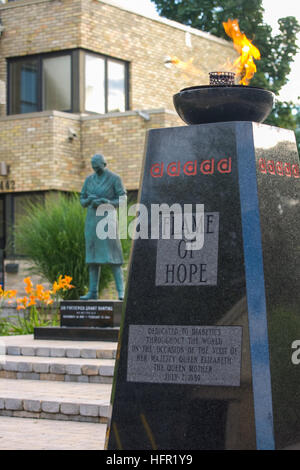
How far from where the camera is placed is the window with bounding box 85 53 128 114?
23.8 meters

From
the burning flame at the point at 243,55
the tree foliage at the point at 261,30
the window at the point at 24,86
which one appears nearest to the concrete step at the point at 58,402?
the burning flame at the point at 243,55

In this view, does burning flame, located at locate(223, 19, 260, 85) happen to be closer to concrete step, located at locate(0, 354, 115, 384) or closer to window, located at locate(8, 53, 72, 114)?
concrete step, located at locate(0, 354, 115, 384)

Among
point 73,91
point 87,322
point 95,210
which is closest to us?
point 87,322

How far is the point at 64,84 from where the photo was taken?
78.4 ft

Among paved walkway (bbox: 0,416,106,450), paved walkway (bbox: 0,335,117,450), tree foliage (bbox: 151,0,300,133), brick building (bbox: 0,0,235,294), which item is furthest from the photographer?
tree foliage (bbox: 151,0,300,133)

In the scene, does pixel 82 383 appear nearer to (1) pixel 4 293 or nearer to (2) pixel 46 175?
(1) pixel 4 293

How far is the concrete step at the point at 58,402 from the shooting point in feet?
26.8

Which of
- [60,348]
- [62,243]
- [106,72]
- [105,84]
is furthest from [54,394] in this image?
[106,72]

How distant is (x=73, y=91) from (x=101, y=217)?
10.9 m

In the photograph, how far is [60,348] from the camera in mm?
11148

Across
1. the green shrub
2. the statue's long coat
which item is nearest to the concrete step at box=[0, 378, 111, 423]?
the statue's long coat

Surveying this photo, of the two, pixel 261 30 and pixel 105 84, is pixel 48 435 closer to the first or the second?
pixel 105 84

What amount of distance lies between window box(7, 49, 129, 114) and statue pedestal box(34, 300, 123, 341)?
37.4 ft

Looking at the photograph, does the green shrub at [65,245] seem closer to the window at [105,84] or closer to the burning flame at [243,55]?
the window at [105,84]
